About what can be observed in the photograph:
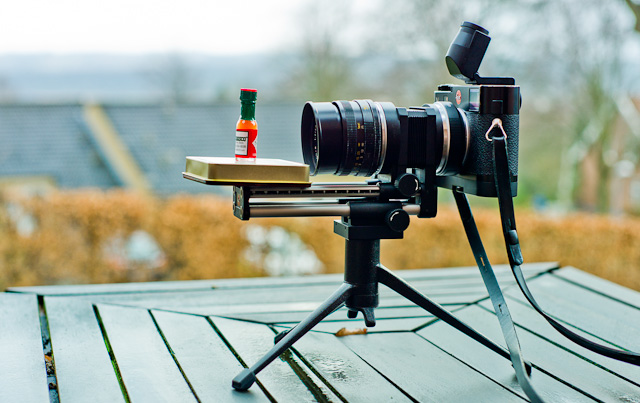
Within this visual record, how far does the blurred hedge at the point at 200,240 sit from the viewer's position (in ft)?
14.3

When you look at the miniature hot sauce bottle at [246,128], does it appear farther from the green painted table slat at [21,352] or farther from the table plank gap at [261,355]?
the green painted table slat at [21,352]

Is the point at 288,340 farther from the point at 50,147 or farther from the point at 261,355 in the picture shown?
the point at 50,147

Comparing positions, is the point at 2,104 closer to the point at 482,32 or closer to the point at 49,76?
the point at 49,76

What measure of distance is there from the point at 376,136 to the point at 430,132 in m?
0.12

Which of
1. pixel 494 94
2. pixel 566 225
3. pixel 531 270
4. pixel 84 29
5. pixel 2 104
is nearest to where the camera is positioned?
pixel 494 94

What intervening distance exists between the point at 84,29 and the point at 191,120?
162 centimetres

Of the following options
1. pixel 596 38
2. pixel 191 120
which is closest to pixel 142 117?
pixel 191 120

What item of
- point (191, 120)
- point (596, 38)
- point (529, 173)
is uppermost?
point (596, 38)

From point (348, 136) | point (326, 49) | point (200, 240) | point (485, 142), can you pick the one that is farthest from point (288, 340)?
point (326, 49)

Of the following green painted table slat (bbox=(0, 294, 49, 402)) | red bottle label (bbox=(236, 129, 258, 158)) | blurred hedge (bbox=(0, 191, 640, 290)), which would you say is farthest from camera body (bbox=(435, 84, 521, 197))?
blurred hedge (bbox=(0, 191, 640, 290))

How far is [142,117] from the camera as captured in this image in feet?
20.8

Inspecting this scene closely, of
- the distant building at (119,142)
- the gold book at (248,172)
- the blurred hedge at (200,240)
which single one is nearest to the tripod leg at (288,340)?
the gold book at (248,172)

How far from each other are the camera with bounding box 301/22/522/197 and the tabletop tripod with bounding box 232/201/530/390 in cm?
8

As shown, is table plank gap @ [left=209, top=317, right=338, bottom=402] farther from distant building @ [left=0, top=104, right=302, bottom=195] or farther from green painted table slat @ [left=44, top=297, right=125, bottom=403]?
distant building @ [left=0, top=104, right=302, bottom=195]
